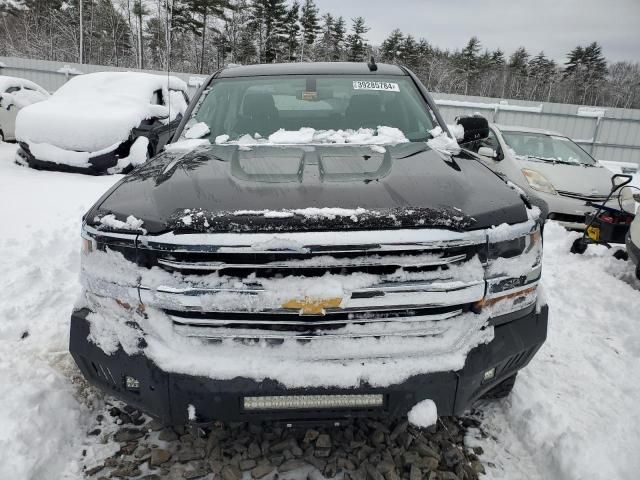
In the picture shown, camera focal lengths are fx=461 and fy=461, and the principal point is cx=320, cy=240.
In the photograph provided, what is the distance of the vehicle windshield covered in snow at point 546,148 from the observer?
7586 millimetres

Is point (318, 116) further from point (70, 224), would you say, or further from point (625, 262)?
point (625, 262)

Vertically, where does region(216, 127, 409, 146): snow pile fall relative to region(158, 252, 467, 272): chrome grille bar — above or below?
above

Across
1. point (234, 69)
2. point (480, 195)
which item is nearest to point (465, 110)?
point (234, 69)

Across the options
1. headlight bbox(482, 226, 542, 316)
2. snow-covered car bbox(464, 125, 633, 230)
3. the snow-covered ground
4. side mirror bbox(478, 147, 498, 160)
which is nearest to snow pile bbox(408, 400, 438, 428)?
headlight bbox(482, 226, 542, 316)

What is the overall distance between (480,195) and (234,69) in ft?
8.05

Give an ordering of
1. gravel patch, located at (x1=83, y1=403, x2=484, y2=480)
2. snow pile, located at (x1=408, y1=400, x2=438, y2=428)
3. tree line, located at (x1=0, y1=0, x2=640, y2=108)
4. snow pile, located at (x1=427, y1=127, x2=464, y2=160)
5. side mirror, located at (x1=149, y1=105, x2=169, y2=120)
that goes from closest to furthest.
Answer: snow pile, located at (x1=408, y1=400, x2=438, y2=428)
gravel patch, located at (x1=83, y1=403, x2=484, y2=480)
snow pile, located at (x1=427, y1=127, x2=464, y2=160)
side mirror, located at (x1=149, y1=105, x2=169, y2=120)
tree line, located at (x1=0, y1=0, x2=640, y2=108)

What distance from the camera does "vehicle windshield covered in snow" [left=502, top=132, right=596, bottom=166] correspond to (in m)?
7.59

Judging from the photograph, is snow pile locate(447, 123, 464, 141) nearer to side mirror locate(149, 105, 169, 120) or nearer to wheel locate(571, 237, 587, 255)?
wheel locate(571, 237, 587, 255)

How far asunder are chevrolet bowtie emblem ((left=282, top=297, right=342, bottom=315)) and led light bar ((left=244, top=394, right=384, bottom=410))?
323 millimetres

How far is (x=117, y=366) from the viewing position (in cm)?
178

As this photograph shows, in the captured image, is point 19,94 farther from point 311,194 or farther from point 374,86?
point 311,194

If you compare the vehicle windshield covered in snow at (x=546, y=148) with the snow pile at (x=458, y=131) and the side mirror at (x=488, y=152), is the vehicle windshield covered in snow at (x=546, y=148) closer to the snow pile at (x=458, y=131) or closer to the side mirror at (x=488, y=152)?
the side mirror at (x=488, y=152)

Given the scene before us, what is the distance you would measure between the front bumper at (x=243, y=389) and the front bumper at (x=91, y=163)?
6100mm

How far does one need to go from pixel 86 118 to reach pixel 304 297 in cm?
720
